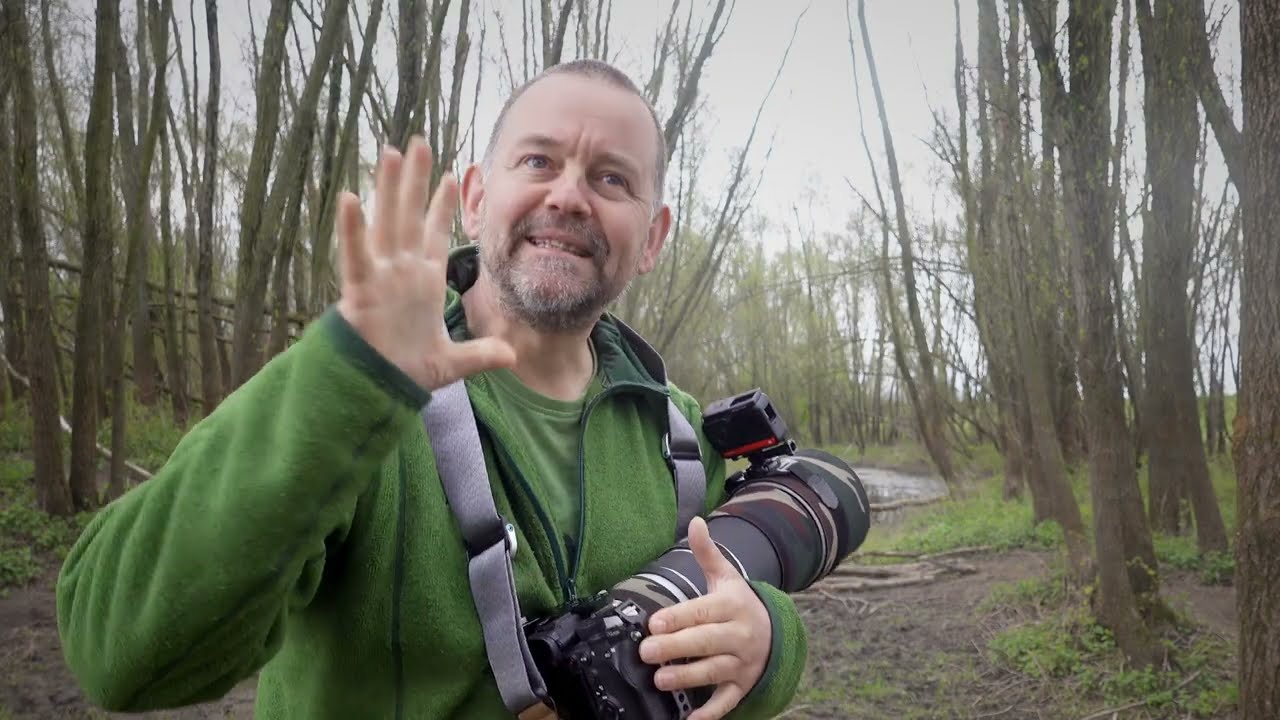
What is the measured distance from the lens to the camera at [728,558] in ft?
3.46

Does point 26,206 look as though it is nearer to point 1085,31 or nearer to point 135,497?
point 135,497

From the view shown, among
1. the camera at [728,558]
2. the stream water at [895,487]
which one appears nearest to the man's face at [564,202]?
the camera at [728,558]

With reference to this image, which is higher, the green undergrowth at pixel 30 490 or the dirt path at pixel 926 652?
the green undergrowth at pixel 30 490

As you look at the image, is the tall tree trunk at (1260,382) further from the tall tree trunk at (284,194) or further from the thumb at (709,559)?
the tall tree trunk at (284,194)

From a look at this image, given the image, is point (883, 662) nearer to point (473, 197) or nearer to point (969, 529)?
point (969, 529)

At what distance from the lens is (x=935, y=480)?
16328 mm

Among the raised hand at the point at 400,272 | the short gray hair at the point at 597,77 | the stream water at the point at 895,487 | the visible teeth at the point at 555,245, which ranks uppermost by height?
the short gray hair at the point at 597,77

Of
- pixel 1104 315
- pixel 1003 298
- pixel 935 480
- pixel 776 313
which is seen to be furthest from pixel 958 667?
pixel 776 313

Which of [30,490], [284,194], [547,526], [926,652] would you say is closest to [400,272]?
[547,526]

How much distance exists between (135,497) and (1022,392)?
7967mm

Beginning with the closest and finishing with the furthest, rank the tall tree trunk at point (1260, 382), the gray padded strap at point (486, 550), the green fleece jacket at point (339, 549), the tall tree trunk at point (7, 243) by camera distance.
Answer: the green fleece jacket at point (339, 549), the gray padded strap at point (486, 550), the tall tree trunk at point (1260, 382), the tall tree trunk at point (7, 243)

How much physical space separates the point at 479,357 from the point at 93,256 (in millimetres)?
5644

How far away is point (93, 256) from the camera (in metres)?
5.22

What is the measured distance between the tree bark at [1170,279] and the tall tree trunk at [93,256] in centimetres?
647
